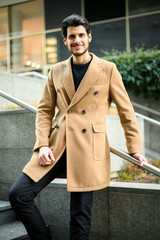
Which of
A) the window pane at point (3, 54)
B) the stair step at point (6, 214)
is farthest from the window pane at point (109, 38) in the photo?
the stair step at point (6, 214)

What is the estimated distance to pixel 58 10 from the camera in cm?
1153

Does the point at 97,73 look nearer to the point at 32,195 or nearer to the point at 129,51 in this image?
the point at 32,195

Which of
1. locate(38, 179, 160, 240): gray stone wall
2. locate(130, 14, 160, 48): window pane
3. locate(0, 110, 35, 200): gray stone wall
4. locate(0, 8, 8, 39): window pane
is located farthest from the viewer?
locate(0, 8, 8, 39): window pane

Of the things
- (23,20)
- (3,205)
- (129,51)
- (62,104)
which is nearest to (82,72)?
(62,104)

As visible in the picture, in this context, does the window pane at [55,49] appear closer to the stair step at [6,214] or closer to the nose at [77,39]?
the stair step at [6,214]

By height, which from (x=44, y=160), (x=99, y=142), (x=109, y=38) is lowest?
(x=44, y=160)

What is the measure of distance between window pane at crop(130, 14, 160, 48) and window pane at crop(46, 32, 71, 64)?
2.48m

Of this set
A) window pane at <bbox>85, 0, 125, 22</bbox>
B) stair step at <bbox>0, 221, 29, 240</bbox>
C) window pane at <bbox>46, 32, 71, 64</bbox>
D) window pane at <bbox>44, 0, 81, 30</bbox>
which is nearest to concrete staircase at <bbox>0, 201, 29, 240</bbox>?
stair step at <bbox>0, 221, 29, 240</bbox>

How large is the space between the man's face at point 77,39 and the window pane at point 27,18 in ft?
33.1

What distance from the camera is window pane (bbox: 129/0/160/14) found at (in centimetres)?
1020

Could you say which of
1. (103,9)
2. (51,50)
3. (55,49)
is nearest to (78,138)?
(103,9)

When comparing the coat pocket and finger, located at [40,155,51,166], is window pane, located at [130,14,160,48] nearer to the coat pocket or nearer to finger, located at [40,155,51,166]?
the coat pocket

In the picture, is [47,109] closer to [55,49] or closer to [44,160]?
[44,160]

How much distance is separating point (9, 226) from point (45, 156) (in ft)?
4.93
